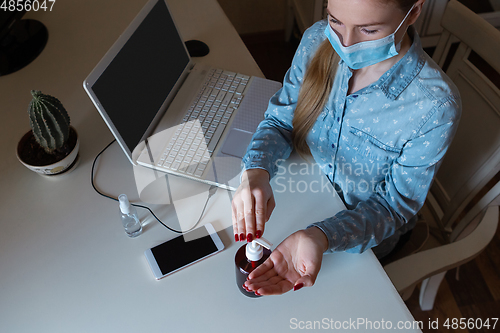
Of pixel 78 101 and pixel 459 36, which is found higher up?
pixel 459 36

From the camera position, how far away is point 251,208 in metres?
0.76

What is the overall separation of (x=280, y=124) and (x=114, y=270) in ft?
1.73

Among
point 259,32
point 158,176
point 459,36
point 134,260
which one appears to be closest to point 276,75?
point 259,32

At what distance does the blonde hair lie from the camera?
2.84 ft

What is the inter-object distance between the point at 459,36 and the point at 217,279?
0.88 m

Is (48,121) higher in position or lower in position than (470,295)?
higher

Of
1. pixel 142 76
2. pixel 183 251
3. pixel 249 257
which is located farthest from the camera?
pixel 142 76

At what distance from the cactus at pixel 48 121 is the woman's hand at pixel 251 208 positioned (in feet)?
1.52

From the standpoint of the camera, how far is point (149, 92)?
0.98 metres

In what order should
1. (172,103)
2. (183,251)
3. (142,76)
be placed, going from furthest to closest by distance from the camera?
(172,103), (142,76), (183,251)

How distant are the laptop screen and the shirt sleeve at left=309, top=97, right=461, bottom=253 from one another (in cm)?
51

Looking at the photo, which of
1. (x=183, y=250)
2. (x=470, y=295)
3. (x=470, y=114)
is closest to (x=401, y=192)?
(x=470, y=114)

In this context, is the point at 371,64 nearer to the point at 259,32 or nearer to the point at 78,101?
the point at 78,101

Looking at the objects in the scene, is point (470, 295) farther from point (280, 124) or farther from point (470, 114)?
point (280, 124)
